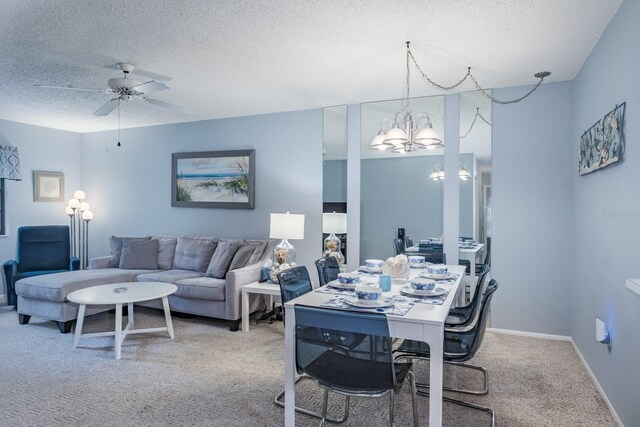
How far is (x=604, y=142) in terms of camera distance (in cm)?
258

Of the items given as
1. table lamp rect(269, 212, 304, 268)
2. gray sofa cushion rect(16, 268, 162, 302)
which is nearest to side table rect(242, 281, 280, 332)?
table lamp rect(269, 212, 304, 268)

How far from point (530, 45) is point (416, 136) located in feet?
3.33

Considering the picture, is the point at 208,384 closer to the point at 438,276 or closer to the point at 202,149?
the point at 438,276

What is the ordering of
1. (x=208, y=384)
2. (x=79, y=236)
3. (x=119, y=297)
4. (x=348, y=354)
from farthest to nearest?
(x=79, y=236)
(x=119, y=297)
(x=208, y=384)
(x=348, y=354)

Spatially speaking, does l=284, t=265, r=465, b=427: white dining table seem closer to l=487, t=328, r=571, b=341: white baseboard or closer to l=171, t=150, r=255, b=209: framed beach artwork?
l=487, t=328, r=571, b=341: white baseboard

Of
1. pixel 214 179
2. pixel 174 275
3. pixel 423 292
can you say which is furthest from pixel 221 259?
pixel 423 292

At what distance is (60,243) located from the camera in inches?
200

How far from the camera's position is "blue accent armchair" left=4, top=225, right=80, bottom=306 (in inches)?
181

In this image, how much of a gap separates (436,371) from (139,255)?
13.8 ft

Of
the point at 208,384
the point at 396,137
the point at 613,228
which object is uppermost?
the point at 396,137

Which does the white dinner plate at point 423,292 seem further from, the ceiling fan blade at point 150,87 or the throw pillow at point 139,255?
the throw pillow at point 139,255

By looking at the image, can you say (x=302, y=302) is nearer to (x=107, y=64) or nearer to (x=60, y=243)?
(x=107, y=64)

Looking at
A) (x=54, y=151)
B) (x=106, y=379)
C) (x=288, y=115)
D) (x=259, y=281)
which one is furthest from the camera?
(x=54, y=151)

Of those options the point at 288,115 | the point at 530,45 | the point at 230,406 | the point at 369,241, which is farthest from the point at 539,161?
the point at 230,406
